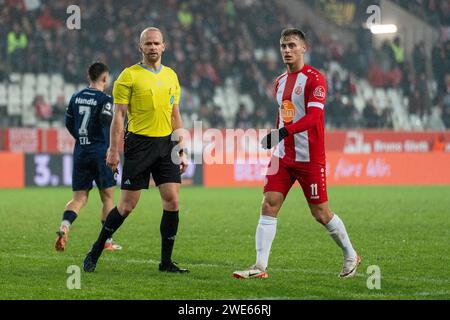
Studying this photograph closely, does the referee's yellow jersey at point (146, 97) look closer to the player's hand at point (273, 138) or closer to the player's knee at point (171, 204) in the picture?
the player's knee at point (171, 204)

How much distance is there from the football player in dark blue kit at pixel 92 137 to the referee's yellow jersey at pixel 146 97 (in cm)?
198

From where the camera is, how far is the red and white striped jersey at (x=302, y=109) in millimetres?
8039

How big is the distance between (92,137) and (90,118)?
25cm

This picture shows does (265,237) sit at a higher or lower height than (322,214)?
lower

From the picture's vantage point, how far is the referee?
329 inches

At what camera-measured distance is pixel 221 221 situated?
46.8 ft

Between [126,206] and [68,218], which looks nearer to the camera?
[126,206]

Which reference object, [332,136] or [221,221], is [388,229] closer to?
[221,221]

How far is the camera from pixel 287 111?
26.9 ft

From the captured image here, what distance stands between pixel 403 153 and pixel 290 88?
747 inches

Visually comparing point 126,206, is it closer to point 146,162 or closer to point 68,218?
point 146,162

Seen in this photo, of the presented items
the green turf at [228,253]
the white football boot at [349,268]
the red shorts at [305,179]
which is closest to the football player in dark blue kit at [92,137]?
the green turf at [228,253]

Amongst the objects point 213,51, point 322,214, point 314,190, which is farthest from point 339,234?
point 213,51
